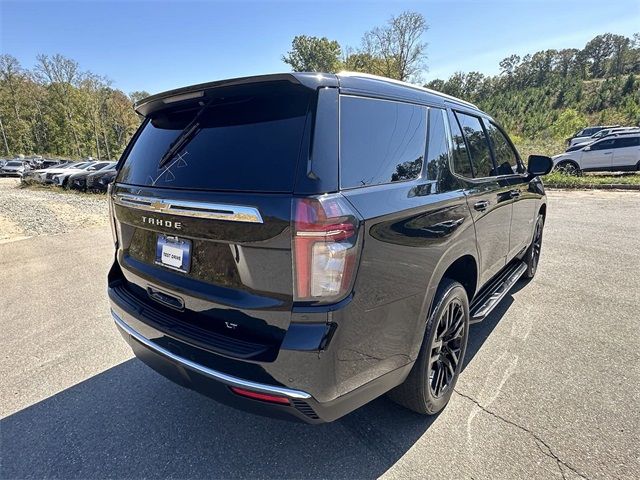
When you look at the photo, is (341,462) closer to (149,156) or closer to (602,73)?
(149,156)

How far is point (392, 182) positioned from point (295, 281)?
75 cm

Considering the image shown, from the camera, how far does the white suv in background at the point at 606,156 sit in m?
16.0

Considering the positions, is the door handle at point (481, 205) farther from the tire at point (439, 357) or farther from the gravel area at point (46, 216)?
the gravel area at point (46, 216)

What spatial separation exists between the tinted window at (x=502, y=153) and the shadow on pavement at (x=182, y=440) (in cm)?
245

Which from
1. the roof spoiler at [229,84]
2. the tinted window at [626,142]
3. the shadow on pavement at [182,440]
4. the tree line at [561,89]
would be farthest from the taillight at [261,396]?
the tree line at [561,89]

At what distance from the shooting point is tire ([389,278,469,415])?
2.09 metres

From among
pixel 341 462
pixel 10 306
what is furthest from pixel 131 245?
pixel 10 306

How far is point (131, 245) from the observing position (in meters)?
2.24

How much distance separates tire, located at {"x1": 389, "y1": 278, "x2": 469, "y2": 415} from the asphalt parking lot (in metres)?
0.16

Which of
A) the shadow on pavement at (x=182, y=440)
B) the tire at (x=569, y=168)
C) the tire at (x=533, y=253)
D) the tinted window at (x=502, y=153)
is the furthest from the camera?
the tire at (x=569, y=168)

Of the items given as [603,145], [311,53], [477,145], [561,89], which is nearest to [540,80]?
[561,89]

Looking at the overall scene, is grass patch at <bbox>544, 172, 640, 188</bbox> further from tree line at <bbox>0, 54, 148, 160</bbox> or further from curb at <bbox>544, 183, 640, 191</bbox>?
tree line at <bbox>0, 54, 148, 160</bbox>

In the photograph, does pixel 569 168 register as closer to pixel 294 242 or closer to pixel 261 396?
pixel 294 242

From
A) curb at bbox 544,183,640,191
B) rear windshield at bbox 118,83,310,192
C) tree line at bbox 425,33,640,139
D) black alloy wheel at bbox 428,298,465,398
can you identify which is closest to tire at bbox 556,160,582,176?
curb at bbox 544,183,640,191
